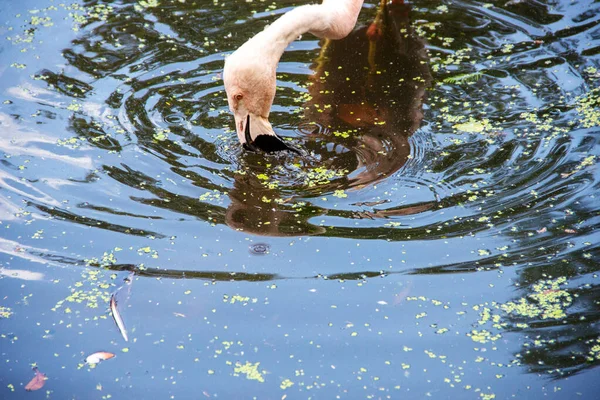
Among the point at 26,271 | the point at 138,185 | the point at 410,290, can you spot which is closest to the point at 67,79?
the point at 138,185

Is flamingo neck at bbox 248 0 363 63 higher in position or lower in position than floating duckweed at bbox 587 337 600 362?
higher

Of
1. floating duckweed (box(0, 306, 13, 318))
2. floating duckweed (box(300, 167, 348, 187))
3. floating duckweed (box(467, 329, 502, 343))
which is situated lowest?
floating duckweed (box(0, 306, 13, 318))

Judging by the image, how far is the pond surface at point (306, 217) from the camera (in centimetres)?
334

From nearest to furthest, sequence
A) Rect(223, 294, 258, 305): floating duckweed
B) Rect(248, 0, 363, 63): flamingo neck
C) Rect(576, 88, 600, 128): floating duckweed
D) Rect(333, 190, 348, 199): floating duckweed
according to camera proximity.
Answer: Rect(223, 294, 258, 305): floating duckweed, Rect(333, 190, 348, 199): floating duckweed, Rect(248, 0, 363, 63): flamingo neck, Rect(576, 88, 600, 128): floating duckweed

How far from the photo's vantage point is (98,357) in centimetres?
336

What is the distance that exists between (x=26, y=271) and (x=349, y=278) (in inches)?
70.0

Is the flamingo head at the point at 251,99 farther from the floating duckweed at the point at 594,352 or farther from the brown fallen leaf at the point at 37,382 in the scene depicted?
the floating duckweed at the point at 594,352

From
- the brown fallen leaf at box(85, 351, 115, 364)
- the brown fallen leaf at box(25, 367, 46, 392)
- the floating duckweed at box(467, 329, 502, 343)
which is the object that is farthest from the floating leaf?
the brown fallen leaf at box(25, 367, 46, 392)

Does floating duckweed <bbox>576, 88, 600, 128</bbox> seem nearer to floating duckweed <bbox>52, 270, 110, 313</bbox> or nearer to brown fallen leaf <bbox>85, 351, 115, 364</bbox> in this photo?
floating duckweed <bbox>52, 270, 110, 313</bbox>

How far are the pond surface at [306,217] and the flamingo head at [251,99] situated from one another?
0.41ft

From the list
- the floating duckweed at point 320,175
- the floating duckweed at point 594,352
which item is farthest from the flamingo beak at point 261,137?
the floating duckweed at point 594,352

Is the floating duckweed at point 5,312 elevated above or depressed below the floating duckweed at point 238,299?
below

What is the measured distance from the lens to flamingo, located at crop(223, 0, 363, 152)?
15.3ft

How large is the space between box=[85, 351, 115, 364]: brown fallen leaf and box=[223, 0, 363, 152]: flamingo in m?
1.95
